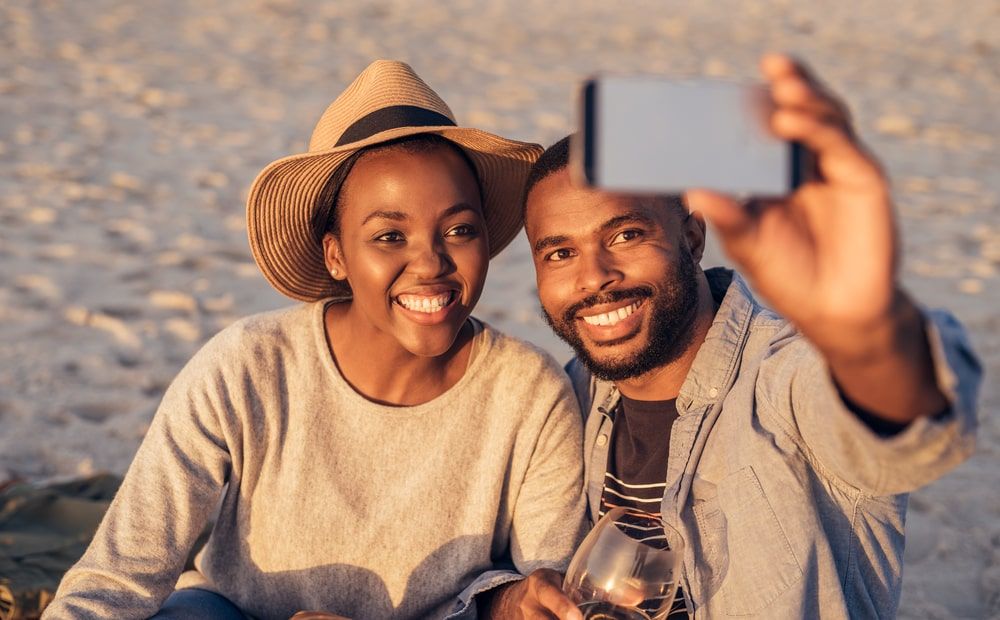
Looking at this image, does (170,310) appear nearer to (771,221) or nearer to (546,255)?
(546,255)

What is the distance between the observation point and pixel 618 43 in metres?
12.5

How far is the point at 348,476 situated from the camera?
2895 millimetres

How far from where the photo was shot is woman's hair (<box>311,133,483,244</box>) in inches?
110

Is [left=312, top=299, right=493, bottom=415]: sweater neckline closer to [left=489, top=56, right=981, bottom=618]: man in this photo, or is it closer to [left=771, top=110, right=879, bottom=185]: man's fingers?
[left=489, top=56, right=981, bottom=618]: man

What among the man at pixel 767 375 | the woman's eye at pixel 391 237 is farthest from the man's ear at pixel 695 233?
the woman's eye at pixel 391 237

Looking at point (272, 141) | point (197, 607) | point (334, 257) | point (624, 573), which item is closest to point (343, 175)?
point (334, 257)

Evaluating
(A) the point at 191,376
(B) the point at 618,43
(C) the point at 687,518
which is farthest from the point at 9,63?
(C) the point at 687,518

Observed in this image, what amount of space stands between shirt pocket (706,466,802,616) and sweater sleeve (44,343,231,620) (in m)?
1.28

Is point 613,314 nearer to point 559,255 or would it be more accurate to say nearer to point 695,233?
point 559,255

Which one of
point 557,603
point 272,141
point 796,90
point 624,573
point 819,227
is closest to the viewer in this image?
point 796,90

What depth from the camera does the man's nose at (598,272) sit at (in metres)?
2.77

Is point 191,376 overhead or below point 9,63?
below

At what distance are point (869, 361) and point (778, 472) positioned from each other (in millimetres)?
827

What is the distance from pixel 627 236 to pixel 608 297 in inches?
7.1
